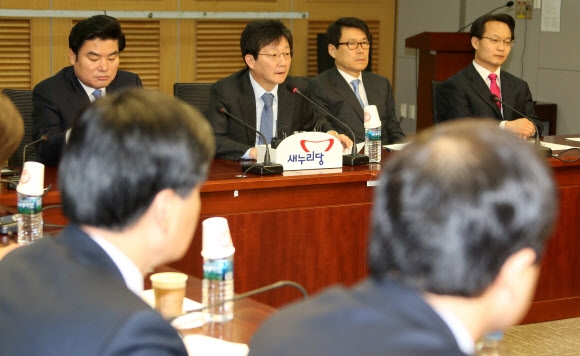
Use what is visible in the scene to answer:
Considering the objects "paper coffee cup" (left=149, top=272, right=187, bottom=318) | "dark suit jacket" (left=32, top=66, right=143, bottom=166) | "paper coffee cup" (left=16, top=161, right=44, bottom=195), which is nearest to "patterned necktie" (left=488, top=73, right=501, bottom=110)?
"dark suit jacket" (left=32, top=66, right=143, bottom=166)

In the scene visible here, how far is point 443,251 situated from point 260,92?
3.48m

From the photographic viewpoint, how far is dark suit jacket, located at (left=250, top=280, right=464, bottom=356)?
102 cm

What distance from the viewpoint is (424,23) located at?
25.4ft

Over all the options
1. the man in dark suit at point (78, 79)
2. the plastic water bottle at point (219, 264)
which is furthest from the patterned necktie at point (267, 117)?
the plastic water bottle at point (219, 264)

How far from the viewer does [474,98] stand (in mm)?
4984

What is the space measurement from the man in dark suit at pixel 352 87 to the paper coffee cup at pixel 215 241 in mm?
2686

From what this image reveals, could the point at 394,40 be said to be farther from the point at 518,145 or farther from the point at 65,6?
the point at 518,145

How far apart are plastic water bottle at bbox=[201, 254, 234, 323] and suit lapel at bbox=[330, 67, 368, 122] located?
2.80 meters

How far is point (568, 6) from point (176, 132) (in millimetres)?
5706

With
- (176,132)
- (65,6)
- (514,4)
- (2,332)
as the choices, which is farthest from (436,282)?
(514,4)

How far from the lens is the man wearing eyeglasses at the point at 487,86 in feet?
16.3

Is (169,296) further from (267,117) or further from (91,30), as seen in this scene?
(267,117)

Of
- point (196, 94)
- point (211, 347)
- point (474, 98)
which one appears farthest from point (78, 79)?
point (211, 347)

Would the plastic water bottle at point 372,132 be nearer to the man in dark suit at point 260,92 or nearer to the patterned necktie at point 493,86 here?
the man in dark suit at point 260,92
